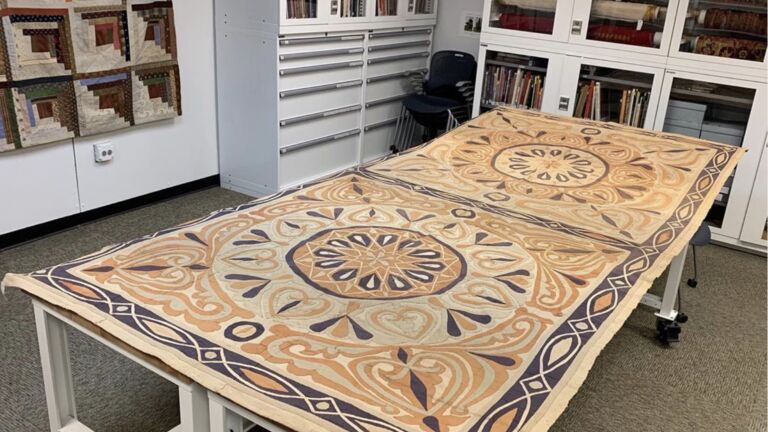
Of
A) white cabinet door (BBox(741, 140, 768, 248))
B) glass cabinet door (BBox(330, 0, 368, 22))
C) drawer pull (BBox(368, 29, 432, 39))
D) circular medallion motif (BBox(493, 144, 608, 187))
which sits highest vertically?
glass cabinet door (BBox(330, 0, 368, 22))

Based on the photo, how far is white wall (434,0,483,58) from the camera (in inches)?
186

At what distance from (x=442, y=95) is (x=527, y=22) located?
801 millimetres

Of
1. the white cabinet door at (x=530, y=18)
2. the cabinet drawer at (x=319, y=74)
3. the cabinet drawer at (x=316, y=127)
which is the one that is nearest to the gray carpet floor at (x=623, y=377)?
the cabinet drawer at (x=316, y=127)

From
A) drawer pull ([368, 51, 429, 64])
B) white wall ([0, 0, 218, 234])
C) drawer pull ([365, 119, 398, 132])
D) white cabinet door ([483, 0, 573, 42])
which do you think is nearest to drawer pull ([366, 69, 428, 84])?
drawer pull ([368, 51, 429, 64])

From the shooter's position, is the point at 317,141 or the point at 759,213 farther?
the point at 317,141

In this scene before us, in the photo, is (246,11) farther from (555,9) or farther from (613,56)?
(613,56)

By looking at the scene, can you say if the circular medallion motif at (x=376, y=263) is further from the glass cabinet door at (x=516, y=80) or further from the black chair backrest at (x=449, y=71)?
the black chair backrest at (x=449, y=71)

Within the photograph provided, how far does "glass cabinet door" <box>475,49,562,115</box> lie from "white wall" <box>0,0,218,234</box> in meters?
1.78

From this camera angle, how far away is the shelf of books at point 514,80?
4219 millimetres

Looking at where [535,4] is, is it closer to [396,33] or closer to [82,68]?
[396,33]

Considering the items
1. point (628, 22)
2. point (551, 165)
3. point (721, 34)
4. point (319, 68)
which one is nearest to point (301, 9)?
point (319, 68)

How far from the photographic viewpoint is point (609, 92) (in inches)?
159

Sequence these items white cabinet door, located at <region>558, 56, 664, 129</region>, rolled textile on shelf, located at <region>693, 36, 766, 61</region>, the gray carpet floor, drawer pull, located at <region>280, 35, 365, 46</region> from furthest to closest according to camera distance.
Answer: white cabinet door, located at <region>558, 56, 664, 129</region>, drawer pull, located at <region>280, 35, 365, 46</region>, rolled textile on shelf, located at <region>693, 36, 766, 61</region>, the gray carpet floor

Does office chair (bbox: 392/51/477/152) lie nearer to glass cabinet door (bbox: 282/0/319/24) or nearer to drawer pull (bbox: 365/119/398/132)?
drawer pull (bbox: 365/119/398/132)
